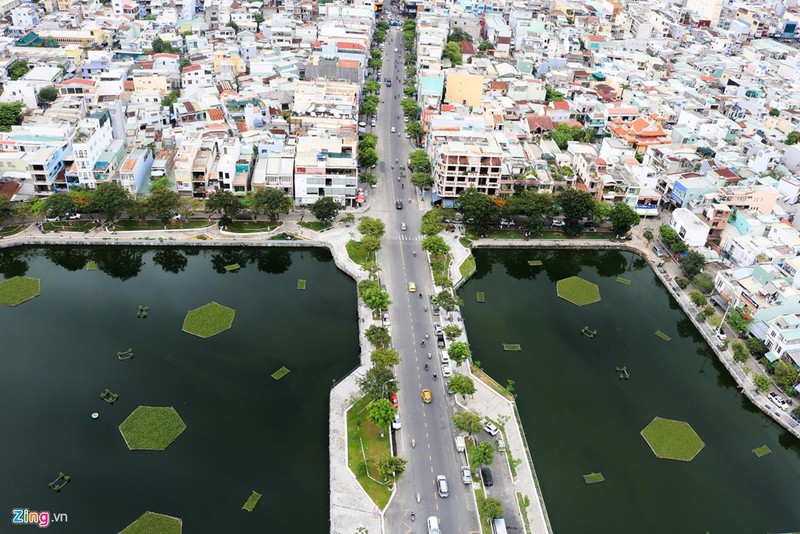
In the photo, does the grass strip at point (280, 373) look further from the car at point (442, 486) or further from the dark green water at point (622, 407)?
the dark green water at point (622, 407)

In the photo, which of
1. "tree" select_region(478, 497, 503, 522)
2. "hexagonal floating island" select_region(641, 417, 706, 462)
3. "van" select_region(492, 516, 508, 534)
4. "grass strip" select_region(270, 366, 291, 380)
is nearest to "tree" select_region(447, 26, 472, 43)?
"grass strip" select_region(270, 366, 291, 380)

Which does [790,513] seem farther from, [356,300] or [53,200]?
[53,200]

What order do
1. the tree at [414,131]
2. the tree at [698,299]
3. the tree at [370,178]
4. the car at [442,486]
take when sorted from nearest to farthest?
the car at [442,486]
the tree at [698,299]
the tree at [370,178]
the tree at [414,131]

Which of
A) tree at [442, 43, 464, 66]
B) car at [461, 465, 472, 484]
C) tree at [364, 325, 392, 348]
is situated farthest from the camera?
tree at [442, 43, 464, 66]

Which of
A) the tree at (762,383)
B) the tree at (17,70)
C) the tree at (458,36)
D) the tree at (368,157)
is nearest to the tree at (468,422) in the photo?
the tree at (762,383)

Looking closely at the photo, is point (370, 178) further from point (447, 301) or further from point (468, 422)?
point (468, 422)

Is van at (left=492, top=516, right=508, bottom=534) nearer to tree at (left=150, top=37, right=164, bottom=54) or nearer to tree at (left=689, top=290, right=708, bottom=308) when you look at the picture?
tree at (left=689, top=290, right=708, bottom=308)
